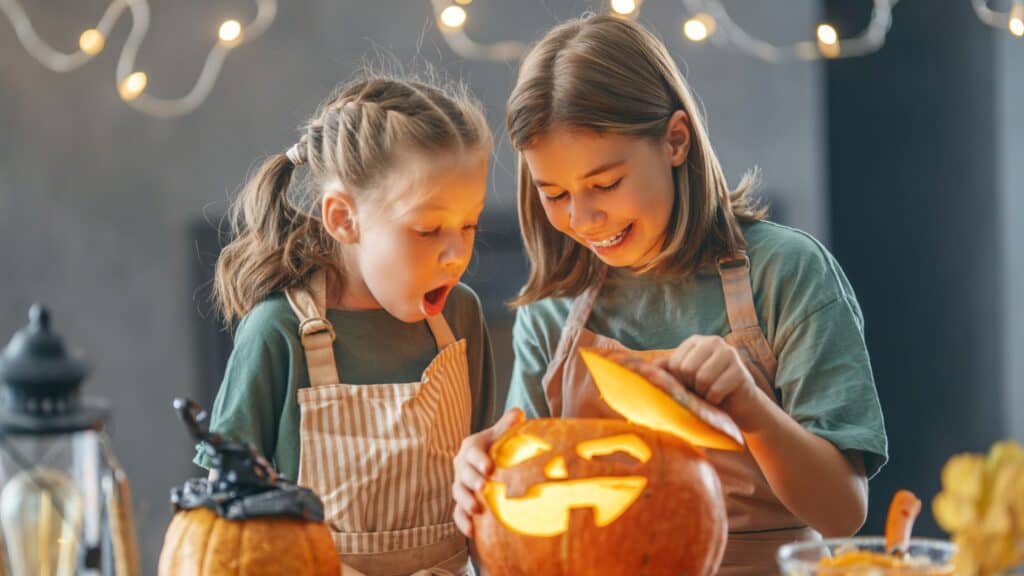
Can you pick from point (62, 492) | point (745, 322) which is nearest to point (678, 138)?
point (745, 322)

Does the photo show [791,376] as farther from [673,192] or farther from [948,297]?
[948,297]

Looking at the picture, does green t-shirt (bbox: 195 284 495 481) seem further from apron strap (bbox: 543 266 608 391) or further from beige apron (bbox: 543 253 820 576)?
beige apron (bbox: 543 253 820 576)

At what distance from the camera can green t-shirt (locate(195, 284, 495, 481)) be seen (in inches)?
48.8

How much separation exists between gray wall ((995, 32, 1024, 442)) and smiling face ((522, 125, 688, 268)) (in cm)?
199

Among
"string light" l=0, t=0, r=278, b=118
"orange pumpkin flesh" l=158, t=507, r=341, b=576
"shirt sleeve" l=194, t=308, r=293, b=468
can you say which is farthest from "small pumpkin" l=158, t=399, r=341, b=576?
"string light" l=0, t=0, r=278, b=118

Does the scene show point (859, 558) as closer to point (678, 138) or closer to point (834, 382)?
point (834, 382)

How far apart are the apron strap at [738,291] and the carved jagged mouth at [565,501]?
42 cm

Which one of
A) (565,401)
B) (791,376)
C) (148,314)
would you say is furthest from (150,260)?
(791,376)

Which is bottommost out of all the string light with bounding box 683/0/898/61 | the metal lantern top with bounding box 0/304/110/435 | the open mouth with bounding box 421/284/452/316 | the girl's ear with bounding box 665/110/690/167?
the open mouth with bounding box 421/284/452/316

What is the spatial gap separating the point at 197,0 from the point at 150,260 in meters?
0.68

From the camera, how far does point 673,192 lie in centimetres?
141

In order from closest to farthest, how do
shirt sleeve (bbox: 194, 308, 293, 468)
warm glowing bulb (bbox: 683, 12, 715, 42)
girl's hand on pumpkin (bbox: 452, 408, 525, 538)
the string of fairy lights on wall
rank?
1. girl's hand on pumpkin (bbox: 452, 408, 525, 538)
2. shirt sleeve (bbox: 194, 308, 293, 468)
3. warm glowing bulb (bbox: 683, 12, 715, 42)
4. the string of fairy lights on wall

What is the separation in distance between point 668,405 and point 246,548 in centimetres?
33

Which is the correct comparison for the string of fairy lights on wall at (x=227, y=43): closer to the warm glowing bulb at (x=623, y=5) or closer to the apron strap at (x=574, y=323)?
the warm glowing bulb at (x=623, y=5)
